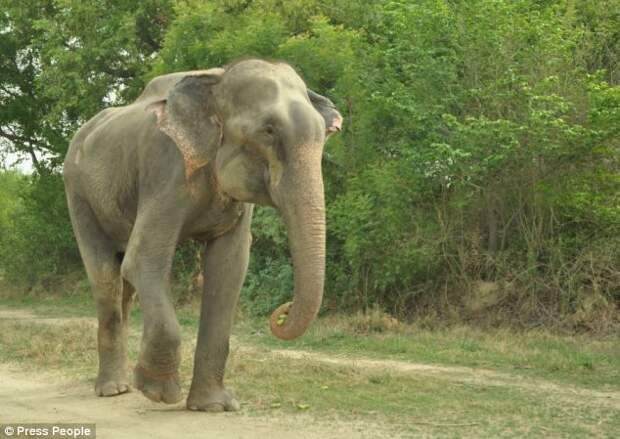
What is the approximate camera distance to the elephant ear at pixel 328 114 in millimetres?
→ 6879

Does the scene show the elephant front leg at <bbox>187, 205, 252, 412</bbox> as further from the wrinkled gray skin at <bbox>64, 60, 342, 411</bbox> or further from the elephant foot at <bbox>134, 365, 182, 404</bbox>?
the elephant foot at <bbox>134, 365, 182, 404</bbox>

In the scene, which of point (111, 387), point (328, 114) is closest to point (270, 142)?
point (328, 114)

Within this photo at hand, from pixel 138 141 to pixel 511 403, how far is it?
3743mm

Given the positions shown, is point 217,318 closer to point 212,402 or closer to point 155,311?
point 212,402

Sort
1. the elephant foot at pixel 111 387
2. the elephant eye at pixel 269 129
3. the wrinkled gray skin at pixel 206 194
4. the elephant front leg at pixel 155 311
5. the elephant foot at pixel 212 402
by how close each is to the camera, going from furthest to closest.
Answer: the elephant foot at pixel 111 387 < the elephant foot at pixel 212 402 < the elephant front leg at pixel 155 311 < the elephant eye at pixel 269 129 < the wrinkled gray skin at pixel 206 194

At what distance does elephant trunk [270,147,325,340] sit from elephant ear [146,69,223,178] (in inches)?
37.2

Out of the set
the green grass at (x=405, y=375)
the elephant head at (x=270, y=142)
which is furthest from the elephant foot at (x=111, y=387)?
the elephant head at (x=270, y=142)

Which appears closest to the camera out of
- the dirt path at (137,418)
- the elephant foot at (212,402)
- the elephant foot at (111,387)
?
the dirt path at (137,418)

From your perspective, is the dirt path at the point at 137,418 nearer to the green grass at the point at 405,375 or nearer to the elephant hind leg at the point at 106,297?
the elephant hind leg at the point at 106,297

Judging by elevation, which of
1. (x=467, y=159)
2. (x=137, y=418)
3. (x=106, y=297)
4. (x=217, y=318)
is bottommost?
(x=137, y=418)

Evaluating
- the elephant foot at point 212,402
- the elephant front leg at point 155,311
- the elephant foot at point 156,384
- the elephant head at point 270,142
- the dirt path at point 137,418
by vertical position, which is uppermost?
A: the elephant head at point 270,142

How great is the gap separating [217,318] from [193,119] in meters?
1.59

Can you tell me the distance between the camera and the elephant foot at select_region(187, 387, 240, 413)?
741 centimetres

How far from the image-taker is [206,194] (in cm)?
709
